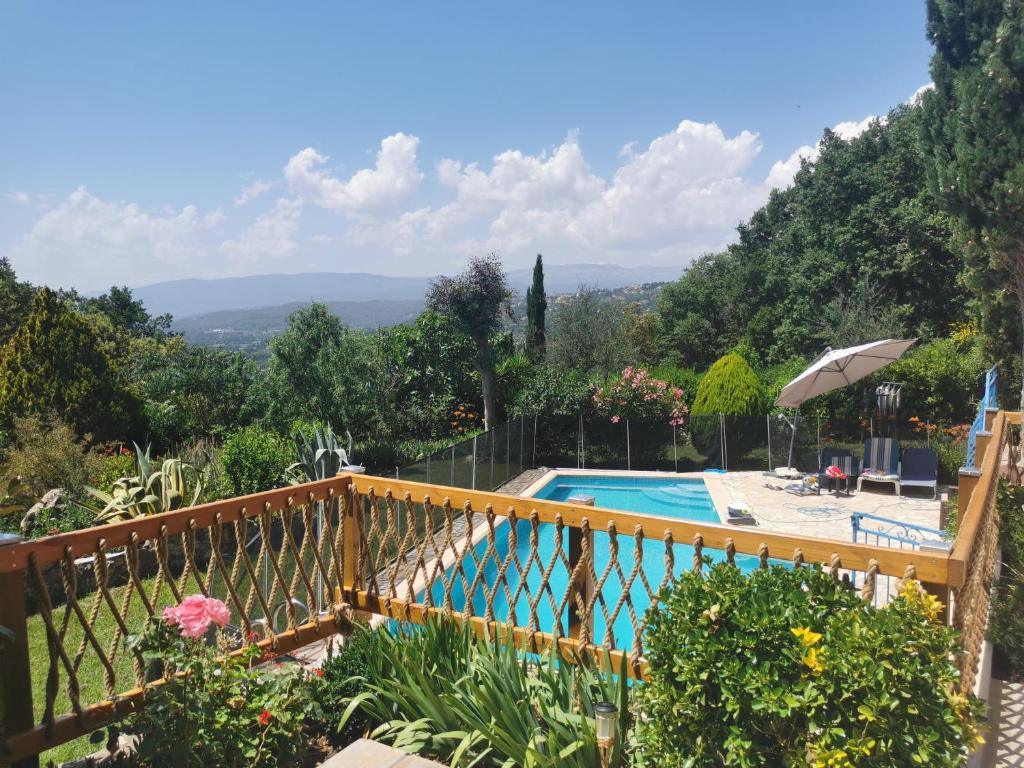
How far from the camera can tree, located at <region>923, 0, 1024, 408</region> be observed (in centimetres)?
862

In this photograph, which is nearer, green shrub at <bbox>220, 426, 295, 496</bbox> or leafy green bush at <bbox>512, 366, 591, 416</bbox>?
green shrub at <bbox>220, 426, 295, 496</bbox>

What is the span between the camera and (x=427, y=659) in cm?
304

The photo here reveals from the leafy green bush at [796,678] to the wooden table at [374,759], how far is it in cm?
81

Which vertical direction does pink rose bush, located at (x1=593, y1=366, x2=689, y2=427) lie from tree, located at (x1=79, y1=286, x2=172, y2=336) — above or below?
below

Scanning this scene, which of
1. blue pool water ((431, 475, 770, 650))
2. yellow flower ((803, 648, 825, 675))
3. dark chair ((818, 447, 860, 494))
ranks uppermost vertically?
yellow flower ((803, 648, 825, 675))

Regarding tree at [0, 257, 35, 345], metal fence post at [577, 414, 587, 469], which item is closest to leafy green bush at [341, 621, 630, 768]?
metal fence post at [577, 414, 587, 469]

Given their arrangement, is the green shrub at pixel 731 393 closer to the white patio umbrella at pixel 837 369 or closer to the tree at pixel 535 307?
the white patio umbrella at pixel 837 369

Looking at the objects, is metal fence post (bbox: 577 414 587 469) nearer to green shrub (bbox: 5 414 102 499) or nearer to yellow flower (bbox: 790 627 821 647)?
Result: green shrub (bbox: 5 414 102 499)

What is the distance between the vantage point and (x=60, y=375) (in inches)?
362

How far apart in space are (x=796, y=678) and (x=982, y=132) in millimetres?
9869

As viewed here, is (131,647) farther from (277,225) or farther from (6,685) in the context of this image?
(277,225)

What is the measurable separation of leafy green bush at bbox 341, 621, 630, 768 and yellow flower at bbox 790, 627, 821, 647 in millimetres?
944

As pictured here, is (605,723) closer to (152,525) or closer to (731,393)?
(152,525)

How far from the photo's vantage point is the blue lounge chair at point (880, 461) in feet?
37.1
